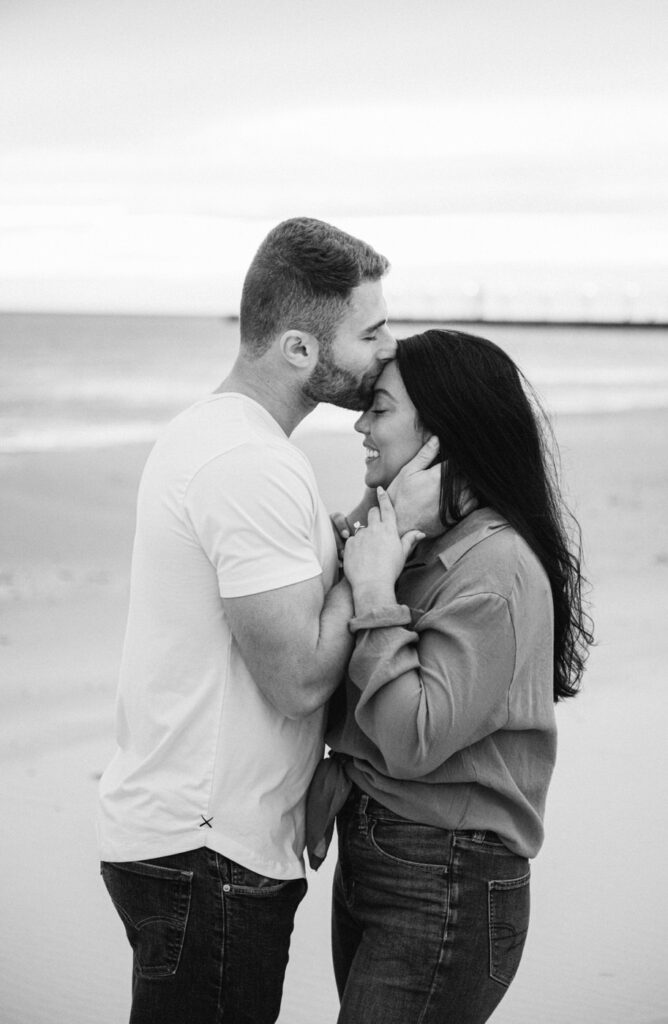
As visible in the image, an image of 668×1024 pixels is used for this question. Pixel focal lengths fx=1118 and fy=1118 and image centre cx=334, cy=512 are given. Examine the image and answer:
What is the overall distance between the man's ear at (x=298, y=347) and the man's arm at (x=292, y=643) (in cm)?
53

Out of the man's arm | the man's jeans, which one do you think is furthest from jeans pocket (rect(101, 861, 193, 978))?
the man's arm

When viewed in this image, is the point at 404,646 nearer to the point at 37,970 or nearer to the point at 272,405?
the point at 272,405

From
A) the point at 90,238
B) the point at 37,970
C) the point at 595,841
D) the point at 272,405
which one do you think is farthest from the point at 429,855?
the point at 90,238

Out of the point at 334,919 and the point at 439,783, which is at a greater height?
the point at 439,783

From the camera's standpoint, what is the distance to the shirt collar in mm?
2259

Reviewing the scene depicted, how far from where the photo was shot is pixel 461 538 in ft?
7.61

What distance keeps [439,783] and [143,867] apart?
0.63 m

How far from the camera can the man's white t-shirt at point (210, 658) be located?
2150 mm

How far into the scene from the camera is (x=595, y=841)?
183 inches

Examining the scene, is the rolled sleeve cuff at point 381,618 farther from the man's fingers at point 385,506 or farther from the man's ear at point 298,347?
the man's ear at point 298,347

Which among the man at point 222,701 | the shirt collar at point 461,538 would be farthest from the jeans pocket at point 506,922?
the shirt collar at point 461,538

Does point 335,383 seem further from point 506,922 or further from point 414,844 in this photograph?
point 506,922

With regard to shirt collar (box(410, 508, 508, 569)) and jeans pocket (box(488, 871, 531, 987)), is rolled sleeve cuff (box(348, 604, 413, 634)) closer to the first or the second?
shirt collar (box(410, 508, 508, 569))

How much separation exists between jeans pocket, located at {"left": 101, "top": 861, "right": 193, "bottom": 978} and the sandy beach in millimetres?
1567
